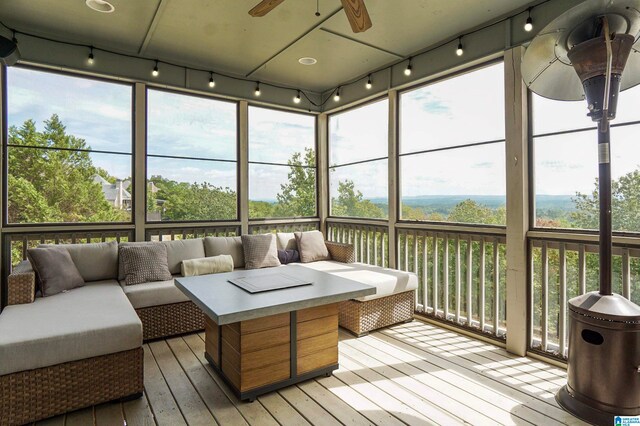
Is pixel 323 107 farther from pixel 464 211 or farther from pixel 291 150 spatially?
pixel 464 211

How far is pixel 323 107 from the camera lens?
5867 millimetres

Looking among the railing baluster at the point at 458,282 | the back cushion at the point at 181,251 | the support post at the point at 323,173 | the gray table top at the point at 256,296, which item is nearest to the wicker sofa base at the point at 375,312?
the railing baluster at the point at 458,282

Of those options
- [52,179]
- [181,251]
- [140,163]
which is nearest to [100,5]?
[140,163]

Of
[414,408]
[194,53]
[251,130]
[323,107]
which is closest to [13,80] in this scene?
[194,53]

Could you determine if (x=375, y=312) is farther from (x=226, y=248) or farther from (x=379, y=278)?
(x=226, y=248)

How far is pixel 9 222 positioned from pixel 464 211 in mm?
4865

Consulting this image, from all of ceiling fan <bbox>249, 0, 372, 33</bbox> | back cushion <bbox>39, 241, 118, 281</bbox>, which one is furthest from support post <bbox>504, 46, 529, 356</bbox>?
back cushion <bbox>39, 241, 118, 281</bbox>

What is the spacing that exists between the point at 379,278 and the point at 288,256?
143cm

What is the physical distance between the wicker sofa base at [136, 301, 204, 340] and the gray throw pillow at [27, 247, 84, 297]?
0.67 metres

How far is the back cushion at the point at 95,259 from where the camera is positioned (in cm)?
362

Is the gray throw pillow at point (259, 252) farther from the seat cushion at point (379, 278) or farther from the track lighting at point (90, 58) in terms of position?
the track lighting at point (90, 58)

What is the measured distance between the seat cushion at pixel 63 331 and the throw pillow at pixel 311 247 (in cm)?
235

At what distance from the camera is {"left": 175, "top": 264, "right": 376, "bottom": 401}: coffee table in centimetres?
237

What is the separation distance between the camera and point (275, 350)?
2551mm
